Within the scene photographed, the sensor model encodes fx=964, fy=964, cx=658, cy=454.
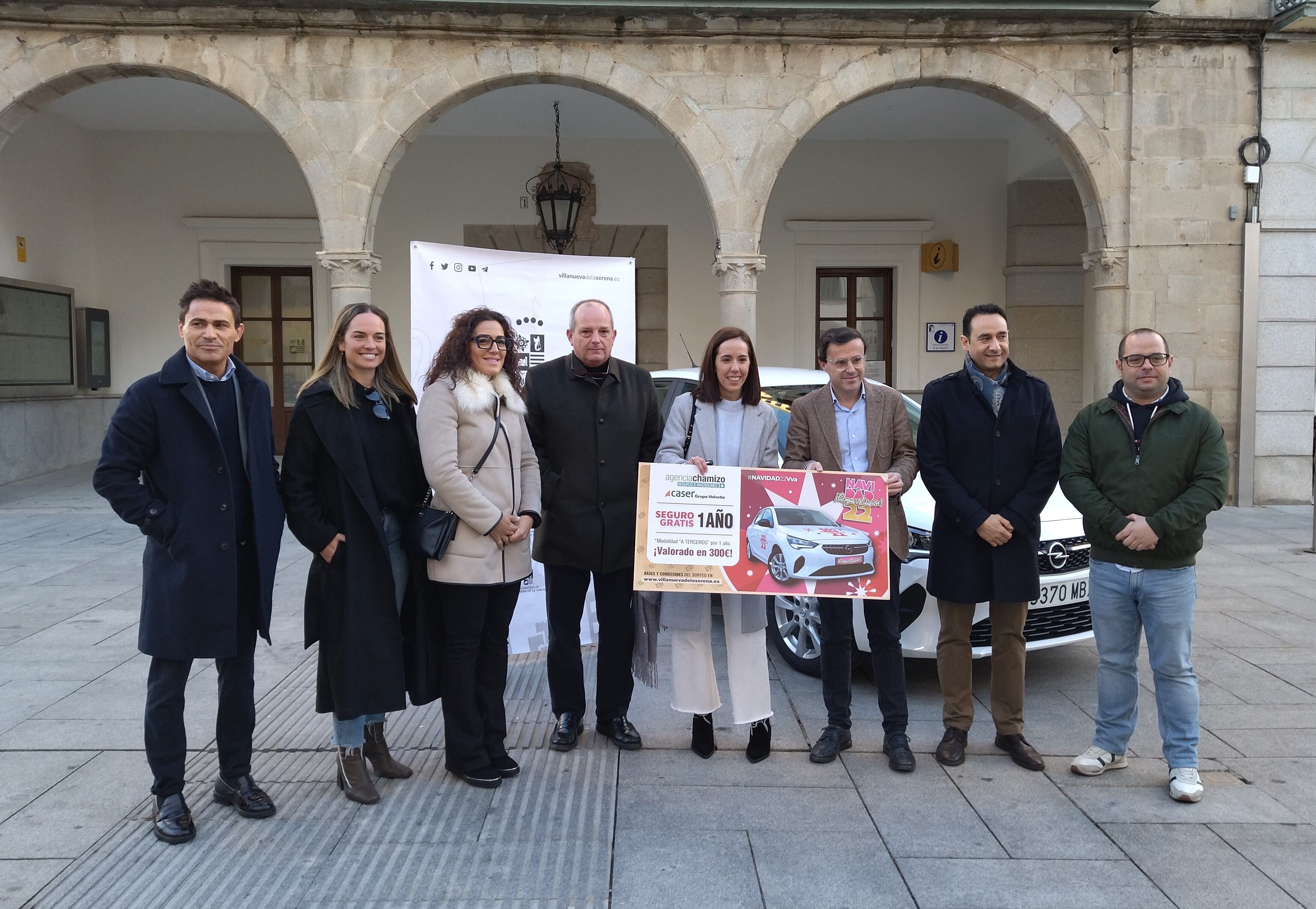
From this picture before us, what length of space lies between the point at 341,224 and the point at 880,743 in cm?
766

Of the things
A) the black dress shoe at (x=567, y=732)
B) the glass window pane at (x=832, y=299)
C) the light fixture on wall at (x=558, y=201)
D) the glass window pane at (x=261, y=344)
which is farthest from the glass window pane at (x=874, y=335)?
the black dress shoe at (x=567, y=732)

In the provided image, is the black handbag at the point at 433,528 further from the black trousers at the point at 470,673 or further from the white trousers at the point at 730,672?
the white trousers at the point at 730,672

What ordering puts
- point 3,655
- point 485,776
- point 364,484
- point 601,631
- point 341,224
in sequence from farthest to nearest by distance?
point 341,224 → point 3,655 → point 601,631 → point 485,776 → point 364,484

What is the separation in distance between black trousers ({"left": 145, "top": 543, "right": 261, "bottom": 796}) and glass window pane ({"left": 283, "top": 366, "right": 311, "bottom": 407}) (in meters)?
11.3

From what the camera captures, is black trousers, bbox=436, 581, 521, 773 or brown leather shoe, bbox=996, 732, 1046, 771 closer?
black trousers, bbox=436, 581, 521, 773

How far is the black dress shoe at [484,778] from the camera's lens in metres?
3.78

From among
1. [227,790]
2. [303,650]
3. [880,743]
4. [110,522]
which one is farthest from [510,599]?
[110,522]

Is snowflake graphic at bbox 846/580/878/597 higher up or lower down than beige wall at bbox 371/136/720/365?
lower down

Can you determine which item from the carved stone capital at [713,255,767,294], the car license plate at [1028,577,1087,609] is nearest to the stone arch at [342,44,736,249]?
the carved stone capital at [713,255,767,294]

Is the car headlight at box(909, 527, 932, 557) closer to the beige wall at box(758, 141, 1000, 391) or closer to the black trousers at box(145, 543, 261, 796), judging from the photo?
the black trousers at box(145, 543, 261, 796)

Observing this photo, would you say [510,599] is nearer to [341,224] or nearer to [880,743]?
[880,743]

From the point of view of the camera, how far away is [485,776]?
380 cm

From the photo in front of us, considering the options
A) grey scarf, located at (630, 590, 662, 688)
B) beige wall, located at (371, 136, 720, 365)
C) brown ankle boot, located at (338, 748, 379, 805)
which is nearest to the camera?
brown ankle boot, located at (338, 748, 379, 805)

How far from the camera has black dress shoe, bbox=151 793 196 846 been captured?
3342mm
